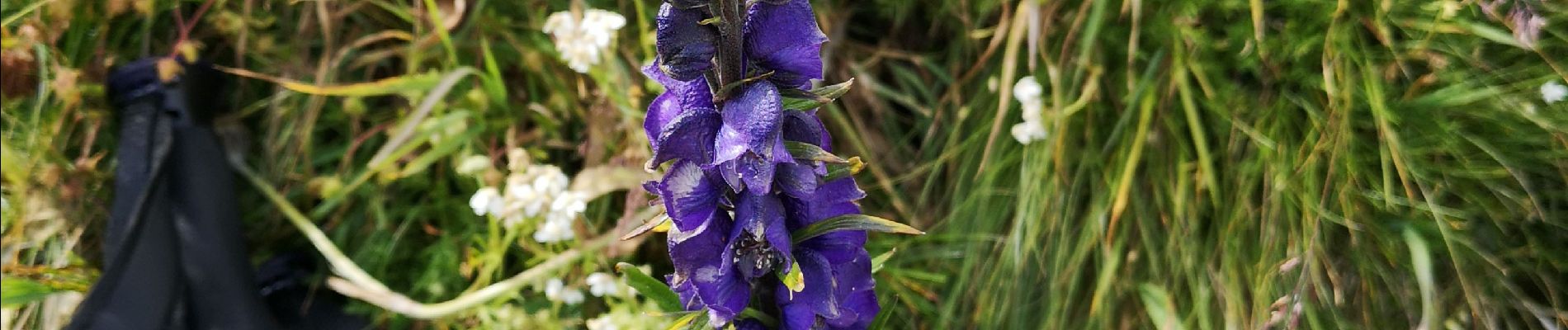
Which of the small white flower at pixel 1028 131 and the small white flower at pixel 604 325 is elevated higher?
the small white flower at pixel 1028 131

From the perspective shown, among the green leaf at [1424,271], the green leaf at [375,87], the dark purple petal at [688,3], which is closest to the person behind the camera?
the dark purple petal at [688,3]

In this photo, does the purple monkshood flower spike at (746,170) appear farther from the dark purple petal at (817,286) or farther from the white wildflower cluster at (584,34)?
the white wildflower cluster at (584,34)

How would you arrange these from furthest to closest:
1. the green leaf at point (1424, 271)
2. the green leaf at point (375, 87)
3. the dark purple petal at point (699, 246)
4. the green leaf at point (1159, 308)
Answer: the green leaf at point (375, 87)
the green leaf at point (1159, 308)
the green leaf at point (1424, 271)
the dark purple petal at point (699, 246)

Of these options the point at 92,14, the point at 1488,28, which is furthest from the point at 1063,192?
the point at 92,14

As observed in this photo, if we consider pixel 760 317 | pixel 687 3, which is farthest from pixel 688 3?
pixel 760 317

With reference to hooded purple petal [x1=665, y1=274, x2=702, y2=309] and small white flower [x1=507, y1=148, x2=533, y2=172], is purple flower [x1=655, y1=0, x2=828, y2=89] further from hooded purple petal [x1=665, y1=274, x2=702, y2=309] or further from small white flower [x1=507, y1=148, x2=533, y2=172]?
small white flower [x1=507, y1=148, x2=533, y2=172]

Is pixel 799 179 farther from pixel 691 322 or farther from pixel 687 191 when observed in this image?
pixel 691 322

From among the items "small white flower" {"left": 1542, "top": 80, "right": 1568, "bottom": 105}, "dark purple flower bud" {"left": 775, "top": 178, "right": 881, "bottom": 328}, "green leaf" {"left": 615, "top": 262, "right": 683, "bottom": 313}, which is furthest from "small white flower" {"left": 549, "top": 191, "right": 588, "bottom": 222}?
"small white flower" {"left": 1542, "top": 80, "right": 1568, "bottom": 105}

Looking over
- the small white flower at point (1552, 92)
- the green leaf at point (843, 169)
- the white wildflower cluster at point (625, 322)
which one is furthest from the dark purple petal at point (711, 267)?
the small white flower at point (1552, 92)
